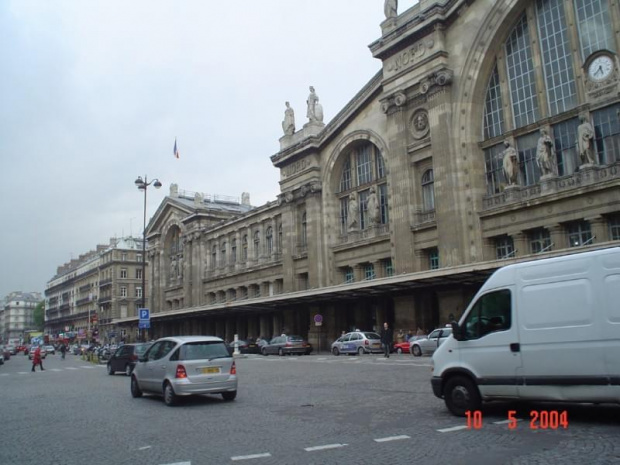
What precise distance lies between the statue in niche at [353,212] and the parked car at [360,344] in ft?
35.0

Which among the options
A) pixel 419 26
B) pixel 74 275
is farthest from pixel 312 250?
pixel 74 275

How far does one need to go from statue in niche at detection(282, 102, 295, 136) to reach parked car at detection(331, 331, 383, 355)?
22.9 meters

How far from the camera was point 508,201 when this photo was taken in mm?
31750

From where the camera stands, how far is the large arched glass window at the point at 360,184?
137 ft

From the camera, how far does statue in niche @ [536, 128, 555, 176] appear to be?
30.0 metres

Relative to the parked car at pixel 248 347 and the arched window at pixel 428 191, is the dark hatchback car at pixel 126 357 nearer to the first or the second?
the arched window at pixel 428 191

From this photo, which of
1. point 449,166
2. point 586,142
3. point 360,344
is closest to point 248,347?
point 360,344

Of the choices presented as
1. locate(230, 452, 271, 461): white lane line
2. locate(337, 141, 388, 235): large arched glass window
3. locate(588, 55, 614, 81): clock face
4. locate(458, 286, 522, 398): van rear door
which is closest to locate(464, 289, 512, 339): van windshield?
locate(458, 286, 522, 398): van rear door

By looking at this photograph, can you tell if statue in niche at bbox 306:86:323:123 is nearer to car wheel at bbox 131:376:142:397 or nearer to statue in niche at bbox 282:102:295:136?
statue in niche at bbox 282:102:295:136

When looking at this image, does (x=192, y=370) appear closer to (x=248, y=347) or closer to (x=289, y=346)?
(x=289, y=346)

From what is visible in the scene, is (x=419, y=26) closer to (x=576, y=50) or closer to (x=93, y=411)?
(x=576, y=50)

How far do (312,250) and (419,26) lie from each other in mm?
19069

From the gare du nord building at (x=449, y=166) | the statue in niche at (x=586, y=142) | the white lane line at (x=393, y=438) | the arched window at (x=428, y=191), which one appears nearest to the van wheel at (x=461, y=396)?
the white lane line at (x=393, y=438)

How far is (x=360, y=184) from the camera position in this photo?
1743 inches
